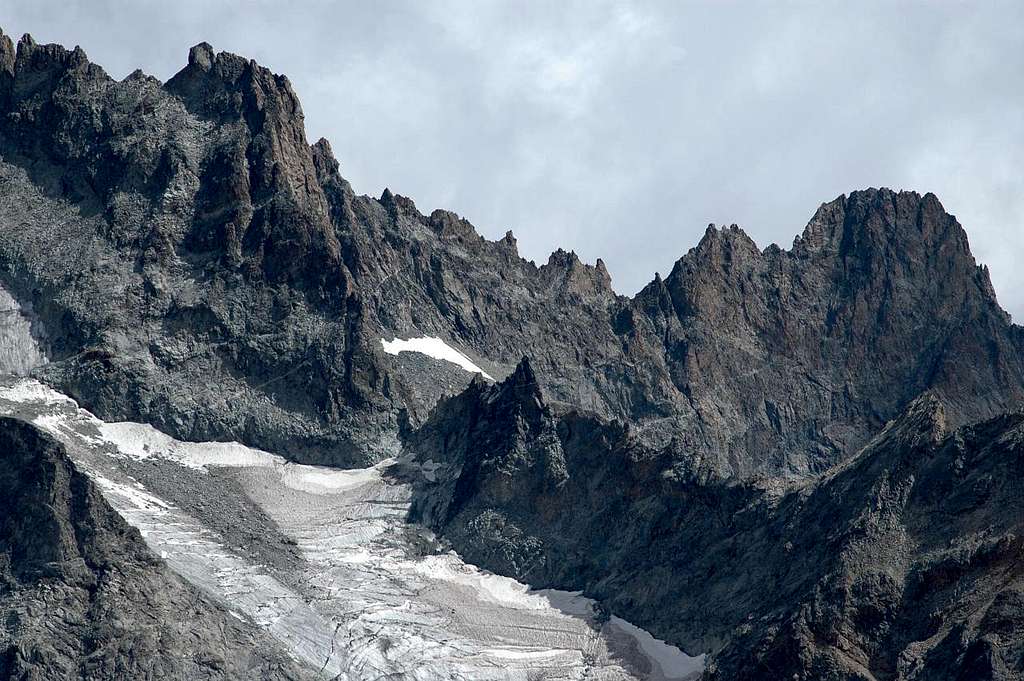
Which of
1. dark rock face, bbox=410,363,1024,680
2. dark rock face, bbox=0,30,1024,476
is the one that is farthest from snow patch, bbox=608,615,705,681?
dark rock face, bbox=0,30,1024,476

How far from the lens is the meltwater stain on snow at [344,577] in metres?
146

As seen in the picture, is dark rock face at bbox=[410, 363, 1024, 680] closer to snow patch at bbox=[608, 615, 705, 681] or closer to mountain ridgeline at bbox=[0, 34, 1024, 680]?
mountain ridgeline at bbox=[0, 34, 1024, 680]

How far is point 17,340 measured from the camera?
180 meters

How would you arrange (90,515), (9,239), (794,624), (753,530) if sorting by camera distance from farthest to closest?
(9,239) < (753,530) < (90,515) < (794,624)

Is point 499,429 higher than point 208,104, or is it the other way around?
point 208,104

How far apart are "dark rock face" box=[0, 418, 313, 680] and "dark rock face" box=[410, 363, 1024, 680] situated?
83.5ft

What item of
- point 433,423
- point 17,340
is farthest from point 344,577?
point 17,340

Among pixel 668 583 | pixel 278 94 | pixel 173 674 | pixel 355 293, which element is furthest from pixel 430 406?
pixel 173 674

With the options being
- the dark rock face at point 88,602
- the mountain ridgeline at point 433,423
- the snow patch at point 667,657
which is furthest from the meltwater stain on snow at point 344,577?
the dark rock face at point 88,602

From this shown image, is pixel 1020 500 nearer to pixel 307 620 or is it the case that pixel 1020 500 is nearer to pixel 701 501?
pixel 701 501

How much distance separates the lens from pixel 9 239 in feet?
615

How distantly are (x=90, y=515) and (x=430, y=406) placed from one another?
167ft

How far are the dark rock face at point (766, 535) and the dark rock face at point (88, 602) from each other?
83.5 feet

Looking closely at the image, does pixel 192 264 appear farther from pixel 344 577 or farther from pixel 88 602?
pixel 88 602
